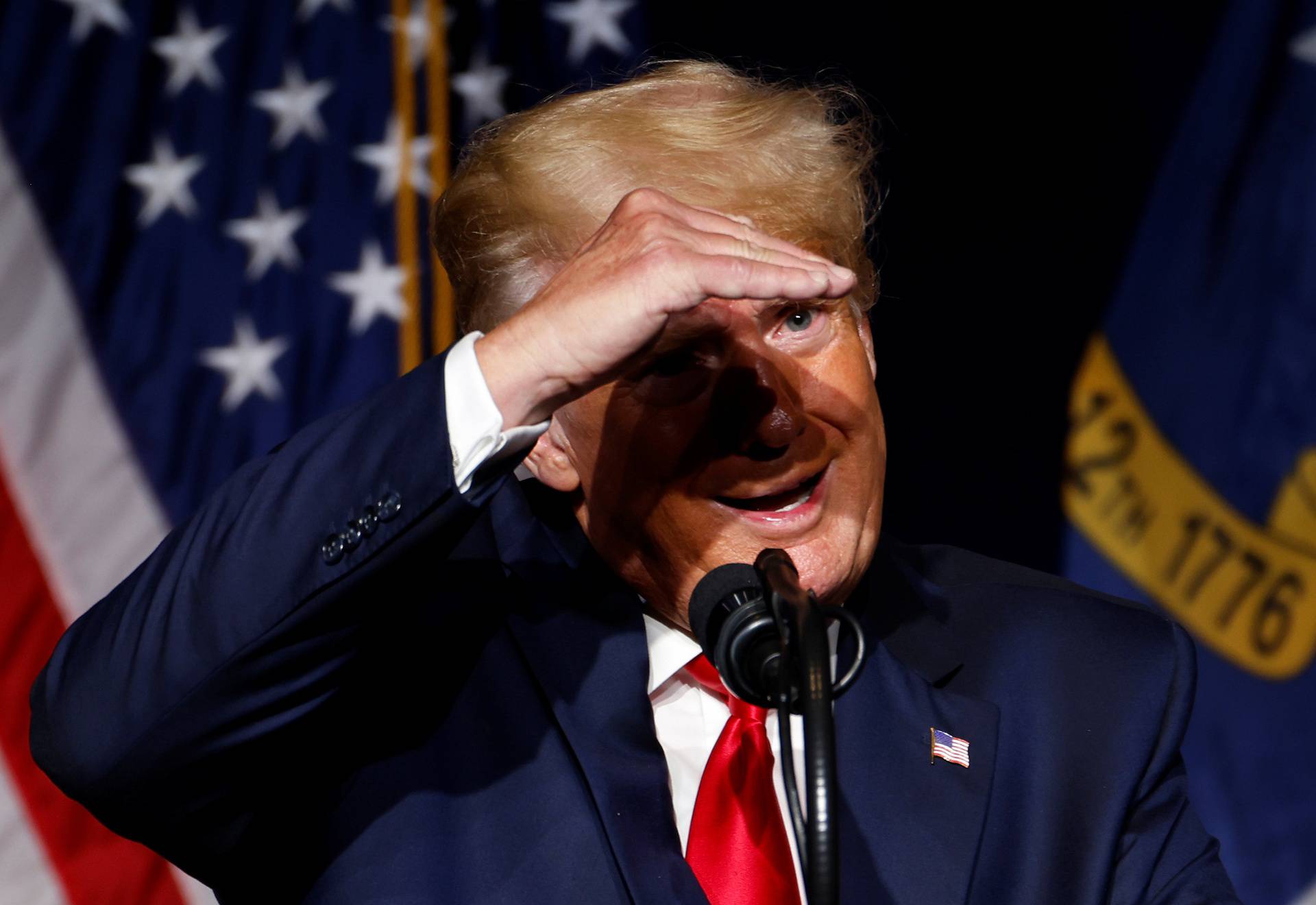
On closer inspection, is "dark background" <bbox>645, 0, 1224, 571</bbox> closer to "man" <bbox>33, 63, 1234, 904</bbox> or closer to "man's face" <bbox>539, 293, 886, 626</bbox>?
"man" <bbox>33, 63, 1234, 904</bbox>

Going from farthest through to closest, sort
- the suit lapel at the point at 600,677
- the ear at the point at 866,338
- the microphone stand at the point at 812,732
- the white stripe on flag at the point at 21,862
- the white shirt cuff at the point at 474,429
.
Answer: the white stripe on flag at the point at 21,862, the ear at the point at 866,338, the suit lapel at the point at 600,677, the white shirt cuff at the point at 474,429, the microphone stand at the point at 812,732

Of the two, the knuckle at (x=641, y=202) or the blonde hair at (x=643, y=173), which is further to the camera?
the blonde hair at (x=643, y=173)

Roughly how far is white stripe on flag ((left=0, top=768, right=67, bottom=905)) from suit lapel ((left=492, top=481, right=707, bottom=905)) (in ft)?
4.58

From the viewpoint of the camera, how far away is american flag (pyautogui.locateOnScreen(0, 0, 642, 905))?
2.46m

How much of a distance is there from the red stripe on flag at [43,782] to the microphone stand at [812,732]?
6.32ft

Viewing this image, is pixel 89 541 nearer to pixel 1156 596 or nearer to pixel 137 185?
pixel 137 185

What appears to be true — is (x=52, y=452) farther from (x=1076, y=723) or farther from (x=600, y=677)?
(x=1076, y=723)

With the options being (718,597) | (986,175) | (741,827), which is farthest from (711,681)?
(986,175)

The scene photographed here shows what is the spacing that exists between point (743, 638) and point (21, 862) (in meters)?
2.04

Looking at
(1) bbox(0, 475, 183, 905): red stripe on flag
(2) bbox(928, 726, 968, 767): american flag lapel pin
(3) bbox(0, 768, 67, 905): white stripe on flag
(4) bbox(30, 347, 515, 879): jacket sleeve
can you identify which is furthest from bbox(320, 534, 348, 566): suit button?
(3) bbox(0, 768, 67, 905): white stripe on flag

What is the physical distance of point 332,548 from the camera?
1.15 meters

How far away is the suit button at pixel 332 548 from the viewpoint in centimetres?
115

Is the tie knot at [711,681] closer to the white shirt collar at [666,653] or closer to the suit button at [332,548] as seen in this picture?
the white shirt collar at [666,653]

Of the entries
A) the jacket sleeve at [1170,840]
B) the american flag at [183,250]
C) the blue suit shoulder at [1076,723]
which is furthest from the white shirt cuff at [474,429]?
the american flag at [183,250]
